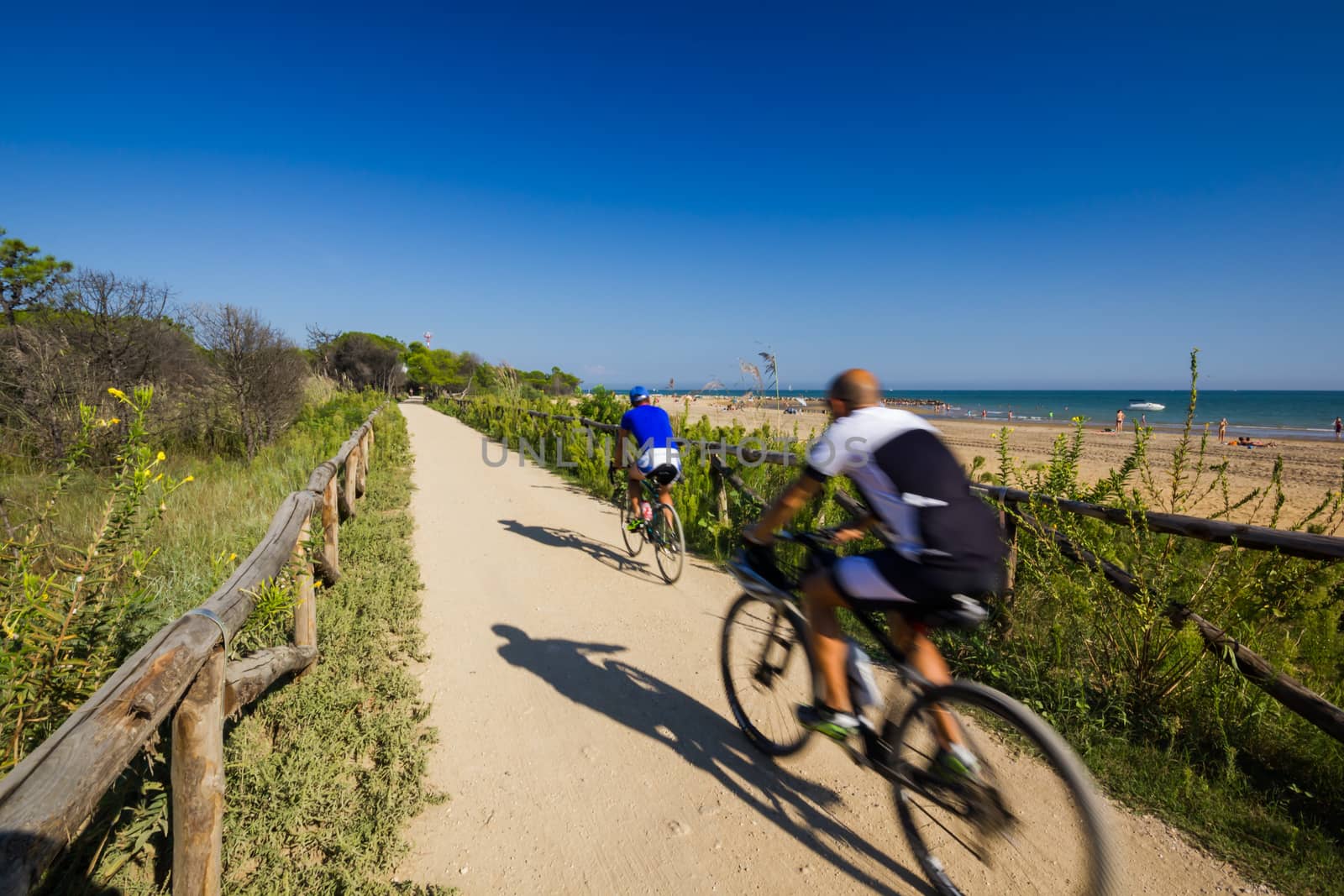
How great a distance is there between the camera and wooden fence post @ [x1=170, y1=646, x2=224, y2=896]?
200 cm

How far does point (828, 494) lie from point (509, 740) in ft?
13.1

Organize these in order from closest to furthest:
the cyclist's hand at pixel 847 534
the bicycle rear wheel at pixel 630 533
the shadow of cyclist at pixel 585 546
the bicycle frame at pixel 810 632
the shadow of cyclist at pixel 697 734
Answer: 1. the bicycle frame at pixel 810 632
2. the shadow of cyclist at pixel 697 734
3. the cyclist's hand at pixel 847 534
4. the shadow of cyclist at pixel 585 546
5. the bicycle rear wheel at pixel 630 533

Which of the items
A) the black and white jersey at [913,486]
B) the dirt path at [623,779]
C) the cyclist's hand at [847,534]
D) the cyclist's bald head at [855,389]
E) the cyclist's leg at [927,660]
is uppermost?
the cyclist's bald head at [855,389]

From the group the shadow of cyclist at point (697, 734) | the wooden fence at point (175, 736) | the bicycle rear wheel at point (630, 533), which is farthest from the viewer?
the bicycle rear wheel at point (630, 533)

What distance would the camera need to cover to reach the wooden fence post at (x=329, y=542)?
493 centimetres

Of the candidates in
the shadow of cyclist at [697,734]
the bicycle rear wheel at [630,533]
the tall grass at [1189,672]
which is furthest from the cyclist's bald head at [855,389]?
the bicycle rear wheel at [630,533]

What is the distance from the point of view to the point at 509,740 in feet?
10.9

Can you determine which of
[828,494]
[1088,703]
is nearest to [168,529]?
[828,494]

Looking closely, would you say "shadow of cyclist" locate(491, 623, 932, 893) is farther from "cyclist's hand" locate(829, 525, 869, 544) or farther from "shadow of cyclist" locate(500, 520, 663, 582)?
"shadow of cyclist" locate(500, 520, 663, 582)

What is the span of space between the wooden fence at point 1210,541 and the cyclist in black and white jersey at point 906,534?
2.41ft

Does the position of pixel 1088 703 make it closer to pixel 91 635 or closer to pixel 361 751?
pixel 361 751

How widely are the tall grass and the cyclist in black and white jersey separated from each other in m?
1.46

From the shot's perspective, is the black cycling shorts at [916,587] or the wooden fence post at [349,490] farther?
the wooden fence post at [349,490]

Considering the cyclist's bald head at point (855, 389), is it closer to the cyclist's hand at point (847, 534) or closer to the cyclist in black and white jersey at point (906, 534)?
the cyclist in black and white jersey at point (906, 534)
